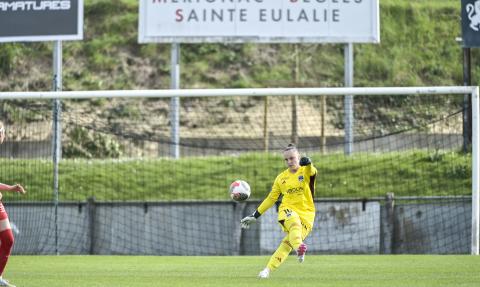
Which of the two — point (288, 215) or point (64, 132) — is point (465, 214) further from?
point (64, 132)

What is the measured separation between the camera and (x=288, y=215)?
13047mm

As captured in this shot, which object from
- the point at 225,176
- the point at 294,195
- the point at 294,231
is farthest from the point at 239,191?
the point at 225,176

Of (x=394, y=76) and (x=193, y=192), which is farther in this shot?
(x=394, y=76)

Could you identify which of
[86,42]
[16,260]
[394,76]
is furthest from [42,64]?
[16,260]

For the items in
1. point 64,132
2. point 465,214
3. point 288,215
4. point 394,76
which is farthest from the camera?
point 394,76

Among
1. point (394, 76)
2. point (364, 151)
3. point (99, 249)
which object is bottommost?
point (99, 249)

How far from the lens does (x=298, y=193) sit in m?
13.3

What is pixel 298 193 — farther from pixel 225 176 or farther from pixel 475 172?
pixel 225 176

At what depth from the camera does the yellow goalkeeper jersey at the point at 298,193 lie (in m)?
13.3

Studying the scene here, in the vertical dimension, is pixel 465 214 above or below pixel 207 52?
below

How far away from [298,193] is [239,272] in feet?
4.68

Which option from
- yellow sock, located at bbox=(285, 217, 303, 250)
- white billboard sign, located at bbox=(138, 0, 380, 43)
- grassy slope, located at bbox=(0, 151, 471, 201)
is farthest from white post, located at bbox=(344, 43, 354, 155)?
yellow sock, located at bbox=(285, 217, 303, 250)

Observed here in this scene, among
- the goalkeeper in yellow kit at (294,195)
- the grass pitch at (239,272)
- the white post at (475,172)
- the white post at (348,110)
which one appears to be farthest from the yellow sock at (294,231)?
the white post at (348,110)

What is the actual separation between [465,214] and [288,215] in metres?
7.81
